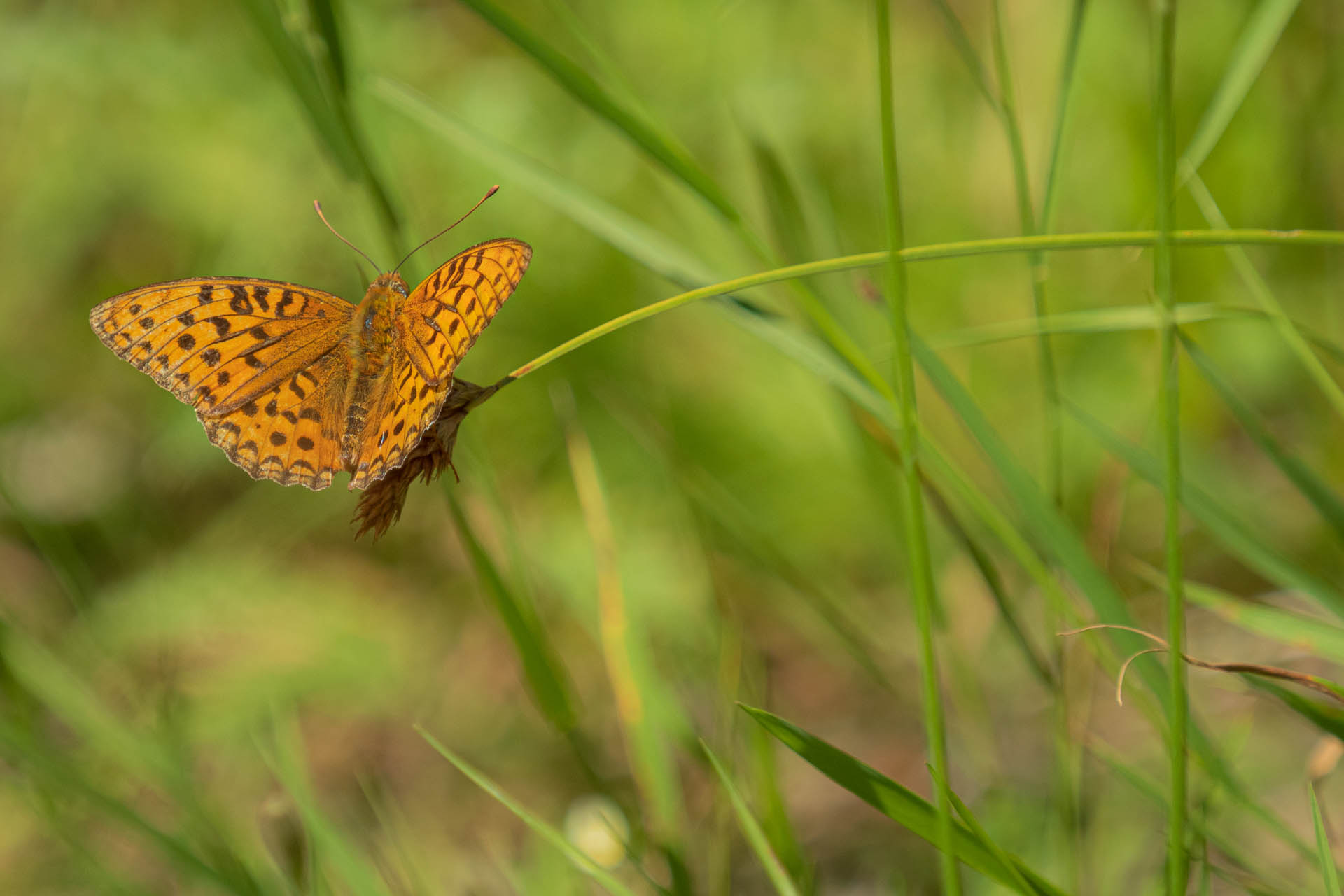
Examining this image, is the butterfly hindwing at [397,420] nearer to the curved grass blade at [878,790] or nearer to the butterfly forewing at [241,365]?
the butterfly forewing at [241,365]

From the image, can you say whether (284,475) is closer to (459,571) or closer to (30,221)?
(459,571)

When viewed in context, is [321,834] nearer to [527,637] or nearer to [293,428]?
[527,637]

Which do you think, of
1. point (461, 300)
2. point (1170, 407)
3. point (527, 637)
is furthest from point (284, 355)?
point (1170, 407)

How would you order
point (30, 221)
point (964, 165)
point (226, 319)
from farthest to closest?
1. point (30, 221)
2. point (964, 165)
3. point (226, 319)

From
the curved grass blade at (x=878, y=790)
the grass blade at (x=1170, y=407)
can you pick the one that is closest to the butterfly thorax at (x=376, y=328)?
the curved grass blade at (x=878, y=790)

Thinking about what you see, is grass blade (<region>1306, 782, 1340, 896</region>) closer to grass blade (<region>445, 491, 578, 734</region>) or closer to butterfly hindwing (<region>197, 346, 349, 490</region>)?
grass blade (<region>445, 491, 578, 734</region>)

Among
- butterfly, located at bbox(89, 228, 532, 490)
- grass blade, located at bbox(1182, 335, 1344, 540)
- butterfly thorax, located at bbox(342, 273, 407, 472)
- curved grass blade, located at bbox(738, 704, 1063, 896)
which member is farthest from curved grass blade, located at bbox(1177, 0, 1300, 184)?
butterfly thorax, located at bbox(342, 273, 407, 472)

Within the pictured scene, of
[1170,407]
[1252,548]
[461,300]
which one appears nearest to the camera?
[1170,407]

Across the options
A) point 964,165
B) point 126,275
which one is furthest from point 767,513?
point 126,275
